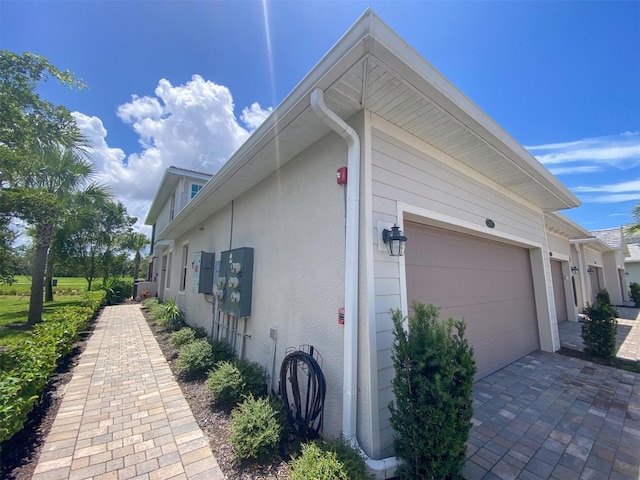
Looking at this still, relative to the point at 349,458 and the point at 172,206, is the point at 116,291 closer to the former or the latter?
the point at 172,206

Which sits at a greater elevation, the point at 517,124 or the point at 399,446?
the point at 517,124

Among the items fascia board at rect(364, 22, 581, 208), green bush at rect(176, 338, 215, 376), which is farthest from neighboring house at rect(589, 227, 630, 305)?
green bush at rect(176, 338, 215, 376)

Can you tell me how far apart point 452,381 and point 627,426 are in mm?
2992

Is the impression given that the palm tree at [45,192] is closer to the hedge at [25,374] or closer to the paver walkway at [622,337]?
the hedge at [25,374]

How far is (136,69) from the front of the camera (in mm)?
6816

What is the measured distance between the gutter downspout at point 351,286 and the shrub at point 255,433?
72 centimetres

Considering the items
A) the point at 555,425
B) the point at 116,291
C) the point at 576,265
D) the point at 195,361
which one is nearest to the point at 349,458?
the point at 555,425

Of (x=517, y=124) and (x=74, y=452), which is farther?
(x=517, y=124)

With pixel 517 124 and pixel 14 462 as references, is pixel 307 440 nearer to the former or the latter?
pixel 14 462

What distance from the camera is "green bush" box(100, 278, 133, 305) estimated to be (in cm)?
1388

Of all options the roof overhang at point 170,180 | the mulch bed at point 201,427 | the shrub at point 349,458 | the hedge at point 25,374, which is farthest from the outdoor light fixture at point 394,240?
the roof overhang at point 170,180

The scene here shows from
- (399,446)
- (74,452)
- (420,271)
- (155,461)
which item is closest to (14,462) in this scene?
(74,452)

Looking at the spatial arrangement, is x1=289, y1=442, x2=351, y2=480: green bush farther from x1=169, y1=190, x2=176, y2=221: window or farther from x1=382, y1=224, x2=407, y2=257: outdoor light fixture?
x1=169, y1=190, x2=176, y2=221: window

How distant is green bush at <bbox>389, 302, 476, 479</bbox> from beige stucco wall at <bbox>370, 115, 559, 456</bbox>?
1.11 feet
